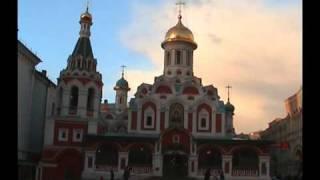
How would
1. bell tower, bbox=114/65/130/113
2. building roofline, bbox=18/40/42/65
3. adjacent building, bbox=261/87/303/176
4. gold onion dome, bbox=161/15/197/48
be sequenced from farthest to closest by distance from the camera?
1. bell tower, bbox=114/65/130/113
2. adjacent building, bbox=261/87/303/176
3. gold onion dome, bbox=161/15/197/48
4. building roofline, bbox=18/40/42/65

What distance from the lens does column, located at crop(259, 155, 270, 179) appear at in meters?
37.0

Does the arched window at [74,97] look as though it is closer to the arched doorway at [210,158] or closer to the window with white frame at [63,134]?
→ the window with white frame at [63,134]

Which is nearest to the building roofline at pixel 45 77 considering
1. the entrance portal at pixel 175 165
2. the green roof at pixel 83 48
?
the green roof at pixel 83 48

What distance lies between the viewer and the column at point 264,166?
37.0 meters

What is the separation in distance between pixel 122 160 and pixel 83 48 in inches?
422

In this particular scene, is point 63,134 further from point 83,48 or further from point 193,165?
point 193,165

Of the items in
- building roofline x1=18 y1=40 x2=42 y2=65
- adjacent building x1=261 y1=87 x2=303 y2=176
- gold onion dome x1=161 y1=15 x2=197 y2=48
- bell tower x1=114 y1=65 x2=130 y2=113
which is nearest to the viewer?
building roofline x1=18 y1=40 x2=42 y2=65

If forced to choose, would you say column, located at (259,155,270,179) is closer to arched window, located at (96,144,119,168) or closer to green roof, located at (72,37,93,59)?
arched window, located at (96,144,119,168)

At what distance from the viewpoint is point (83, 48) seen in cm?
4138

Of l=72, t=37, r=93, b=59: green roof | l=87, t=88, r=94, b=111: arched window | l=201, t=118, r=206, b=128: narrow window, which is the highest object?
l=72, t=37, r=93, b=59: green roof

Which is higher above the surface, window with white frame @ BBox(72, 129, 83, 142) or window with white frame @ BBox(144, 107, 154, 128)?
window with white frame @ BBox(144, 107, 154, 128)

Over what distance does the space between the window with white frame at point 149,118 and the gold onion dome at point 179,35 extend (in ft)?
26.6

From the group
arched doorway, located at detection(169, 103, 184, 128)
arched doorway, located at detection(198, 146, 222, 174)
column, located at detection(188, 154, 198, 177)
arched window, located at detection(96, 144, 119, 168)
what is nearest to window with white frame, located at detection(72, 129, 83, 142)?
arched window, located at detection(96, 144, 119, 168)
